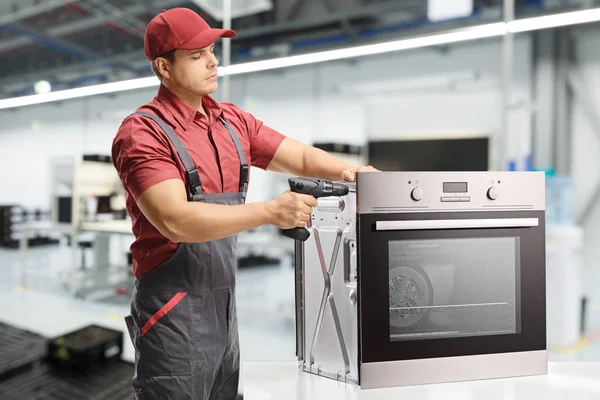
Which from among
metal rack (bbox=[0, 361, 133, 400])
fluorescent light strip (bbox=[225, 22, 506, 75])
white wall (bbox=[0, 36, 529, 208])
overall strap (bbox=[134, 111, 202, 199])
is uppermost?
fluorescent light strip (bbox=[225, 22, 506, 75])

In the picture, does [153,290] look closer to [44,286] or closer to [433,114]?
[433,114]

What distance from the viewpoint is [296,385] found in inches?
43.9

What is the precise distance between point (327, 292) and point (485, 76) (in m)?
3.06

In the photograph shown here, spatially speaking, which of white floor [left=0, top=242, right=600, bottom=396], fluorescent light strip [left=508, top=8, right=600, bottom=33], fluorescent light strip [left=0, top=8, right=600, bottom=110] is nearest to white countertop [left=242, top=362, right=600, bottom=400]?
white floor [left=0, top=242, right=600, bottom=396]

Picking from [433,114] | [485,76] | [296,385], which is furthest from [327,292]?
[485,76]

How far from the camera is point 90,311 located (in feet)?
12.1

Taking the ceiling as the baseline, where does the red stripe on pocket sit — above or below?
below

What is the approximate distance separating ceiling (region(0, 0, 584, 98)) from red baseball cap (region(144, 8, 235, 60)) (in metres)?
2.08

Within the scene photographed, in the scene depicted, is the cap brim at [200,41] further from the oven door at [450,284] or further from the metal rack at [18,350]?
the metal rack at [18,350]

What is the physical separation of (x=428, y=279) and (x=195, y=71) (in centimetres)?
78

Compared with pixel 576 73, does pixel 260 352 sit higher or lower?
lower

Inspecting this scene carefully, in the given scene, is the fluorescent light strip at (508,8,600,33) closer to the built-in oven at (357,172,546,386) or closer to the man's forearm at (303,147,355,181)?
the man's forearm at (303,147,355,181)

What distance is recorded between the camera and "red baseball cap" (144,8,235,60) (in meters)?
1.16

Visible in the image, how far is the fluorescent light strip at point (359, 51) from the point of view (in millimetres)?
3143
